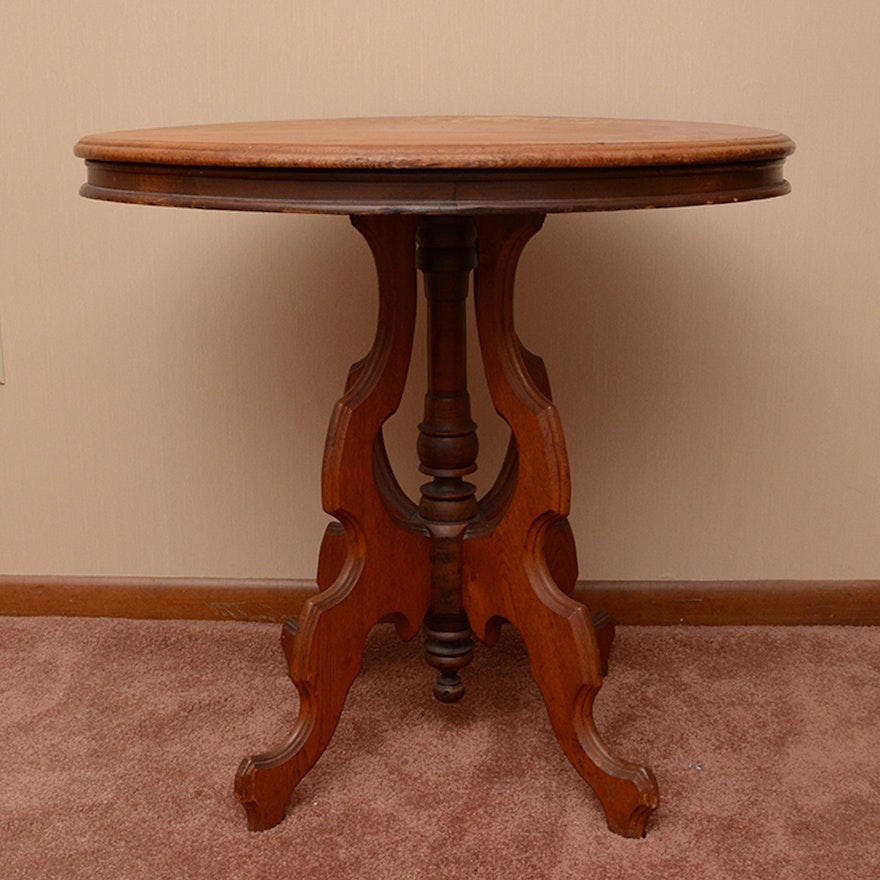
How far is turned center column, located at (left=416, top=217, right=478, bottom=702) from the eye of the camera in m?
1.67

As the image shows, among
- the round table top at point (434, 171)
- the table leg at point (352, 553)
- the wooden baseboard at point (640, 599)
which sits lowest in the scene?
the wooden baseboard at point (640, 599)

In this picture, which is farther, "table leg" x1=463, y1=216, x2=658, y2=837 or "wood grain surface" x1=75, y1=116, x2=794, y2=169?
"table leg" x1=463, y1=216, x2=658, y2=837

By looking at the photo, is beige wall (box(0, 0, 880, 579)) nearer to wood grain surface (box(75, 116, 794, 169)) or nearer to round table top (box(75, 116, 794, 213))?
wood grain surface (box(75, 116, 794, 169))

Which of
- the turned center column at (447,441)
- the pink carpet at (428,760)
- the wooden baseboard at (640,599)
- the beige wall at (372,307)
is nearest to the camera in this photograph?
the pink carpet at (428,760)

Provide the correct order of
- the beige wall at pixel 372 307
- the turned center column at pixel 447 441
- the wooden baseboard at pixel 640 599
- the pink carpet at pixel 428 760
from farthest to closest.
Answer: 1. the wooden baseboard at pixel 640 599
2. the beige wall at pixel 372 307
3. the turned center column at pixel 447 441
4. the pink carpet at pixel 428 760

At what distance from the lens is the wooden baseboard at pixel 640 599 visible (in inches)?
87.4

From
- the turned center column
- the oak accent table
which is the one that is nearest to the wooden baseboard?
Result: the oak accent table

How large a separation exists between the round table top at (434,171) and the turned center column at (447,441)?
0.29 m

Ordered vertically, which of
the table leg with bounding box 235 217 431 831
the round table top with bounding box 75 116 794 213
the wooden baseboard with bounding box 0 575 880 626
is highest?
the round table top with bounding box 75 116 794 213

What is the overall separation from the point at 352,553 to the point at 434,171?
24.3 inches

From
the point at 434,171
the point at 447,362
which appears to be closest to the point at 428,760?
the point at 447,362

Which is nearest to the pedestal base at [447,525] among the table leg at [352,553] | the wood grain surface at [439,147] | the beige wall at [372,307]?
the table leg at [352,553]

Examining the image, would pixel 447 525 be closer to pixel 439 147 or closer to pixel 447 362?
pixel 447 362

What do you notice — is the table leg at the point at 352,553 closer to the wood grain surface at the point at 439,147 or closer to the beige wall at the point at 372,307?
the wood grain surface at the point at 439,147
